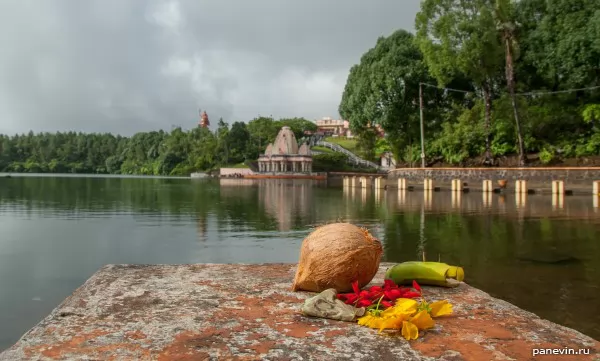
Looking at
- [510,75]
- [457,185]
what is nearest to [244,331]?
[457,185]

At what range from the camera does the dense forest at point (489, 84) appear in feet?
99.2

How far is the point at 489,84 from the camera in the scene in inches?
1436

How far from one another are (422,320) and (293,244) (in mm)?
8145

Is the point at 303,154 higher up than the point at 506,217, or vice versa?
the point at 303,154

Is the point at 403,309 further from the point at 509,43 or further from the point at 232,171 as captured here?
the point at 232,171

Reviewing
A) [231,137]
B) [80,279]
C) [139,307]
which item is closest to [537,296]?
[139,307]

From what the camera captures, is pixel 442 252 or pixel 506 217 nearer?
pixel 442 252

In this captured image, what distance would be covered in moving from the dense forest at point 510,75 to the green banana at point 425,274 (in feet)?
92.3

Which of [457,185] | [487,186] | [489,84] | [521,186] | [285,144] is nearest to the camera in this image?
A: [521,186]

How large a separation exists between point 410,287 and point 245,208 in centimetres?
1739

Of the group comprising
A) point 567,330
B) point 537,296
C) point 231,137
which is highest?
point 231,137

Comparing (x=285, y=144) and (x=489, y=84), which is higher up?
(x=489, y=84)

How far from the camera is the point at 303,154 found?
77.1m

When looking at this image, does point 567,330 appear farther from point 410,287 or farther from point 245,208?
point 245,208
